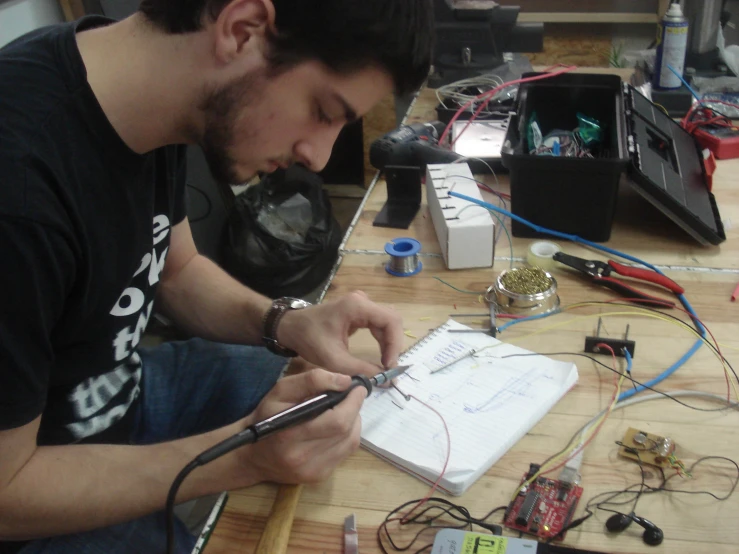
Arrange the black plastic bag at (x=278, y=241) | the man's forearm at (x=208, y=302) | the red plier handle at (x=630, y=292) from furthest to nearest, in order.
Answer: the black plastic bag at (x=278, y=241) → the man's forearm at (x=208, y=302) → the red plier handle at (x=630, y=292)

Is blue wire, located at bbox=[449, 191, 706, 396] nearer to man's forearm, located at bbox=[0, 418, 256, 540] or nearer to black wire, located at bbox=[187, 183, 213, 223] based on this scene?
man's forearm, located at bbox=[0, 418, 256, 540]

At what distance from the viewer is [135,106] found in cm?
76

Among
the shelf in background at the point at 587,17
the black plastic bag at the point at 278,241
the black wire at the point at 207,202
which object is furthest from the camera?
the shelf in background at the point at 587,17

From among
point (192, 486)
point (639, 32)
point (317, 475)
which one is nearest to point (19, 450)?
point (192, 486)

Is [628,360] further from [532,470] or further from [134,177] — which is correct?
[134,177]

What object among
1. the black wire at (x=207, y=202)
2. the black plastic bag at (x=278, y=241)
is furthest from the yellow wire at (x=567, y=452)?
the black wire at (x=207, y=202)

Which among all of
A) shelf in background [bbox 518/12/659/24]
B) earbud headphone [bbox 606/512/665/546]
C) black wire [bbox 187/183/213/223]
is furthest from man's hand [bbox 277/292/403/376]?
shelf in background [bbox 518/12/659/24]

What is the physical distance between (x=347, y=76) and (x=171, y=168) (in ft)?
1.13

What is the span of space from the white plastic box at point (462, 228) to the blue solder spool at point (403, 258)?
0.05 metres

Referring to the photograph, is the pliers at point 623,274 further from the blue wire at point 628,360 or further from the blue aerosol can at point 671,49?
the blue aerosol can at point 671,49

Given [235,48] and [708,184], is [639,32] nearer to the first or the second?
[708,184]

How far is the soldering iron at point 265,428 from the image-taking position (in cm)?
63

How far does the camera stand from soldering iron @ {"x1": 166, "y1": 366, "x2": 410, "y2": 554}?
63 centimetres

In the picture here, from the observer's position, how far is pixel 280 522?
2.19 ft
